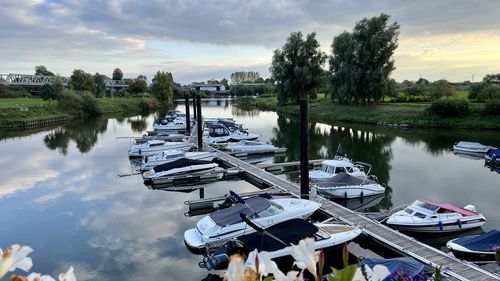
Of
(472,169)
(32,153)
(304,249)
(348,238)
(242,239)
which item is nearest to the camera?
(304,249)

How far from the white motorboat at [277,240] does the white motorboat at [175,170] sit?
38.4ft

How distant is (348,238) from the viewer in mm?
13828

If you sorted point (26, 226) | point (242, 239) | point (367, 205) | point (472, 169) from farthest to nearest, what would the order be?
point (472, 169) < point (367, 205) < point (26, 226) < point (242, 239)

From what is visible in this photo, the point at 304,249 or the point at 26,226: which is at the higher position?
the point at 304,249

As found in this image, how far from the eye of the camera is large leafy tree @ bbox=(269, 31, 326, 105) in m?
72.4

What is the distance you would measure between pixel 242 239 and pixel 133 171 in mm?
18196

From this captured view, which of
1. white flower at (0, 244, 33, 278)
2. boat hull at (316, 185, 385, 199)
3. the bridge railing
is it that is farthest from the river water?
the bridge railing

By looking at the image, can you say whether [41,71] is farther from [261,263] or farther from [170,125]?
[261,263]

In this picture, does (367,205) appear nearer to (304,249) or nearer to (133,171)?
(133,171)

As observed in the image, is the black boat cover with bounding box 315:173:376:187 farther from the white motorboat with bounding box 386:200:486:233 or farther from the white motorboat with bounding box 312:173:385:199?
the white motorboat with bounding box 386:200:486:233

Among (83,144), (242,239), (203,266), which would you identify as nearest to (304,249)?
(242,239)

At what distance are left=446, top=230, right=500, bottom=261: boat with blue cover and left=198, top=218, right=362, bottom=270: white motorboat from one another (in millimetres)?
3341

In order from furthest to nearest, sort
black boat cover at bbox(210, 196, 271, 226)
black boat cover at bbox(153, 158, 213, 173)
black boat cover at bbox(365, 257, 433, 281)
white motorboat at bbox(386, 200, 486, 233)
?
Answer: black boat cover at bbox(153, 158, 213, 173) < white motorboat at bbox(386, 200, 486, 233) < black boat cover at bbox(210, 196, 271, 226) < black boat cover at bbox(365, 257, 433, 281)

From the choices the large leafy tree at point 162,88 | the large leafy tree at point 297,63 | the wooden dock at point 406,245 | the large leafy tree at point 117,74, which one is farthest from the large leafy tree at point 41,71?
the wooden dock at point 406,245
